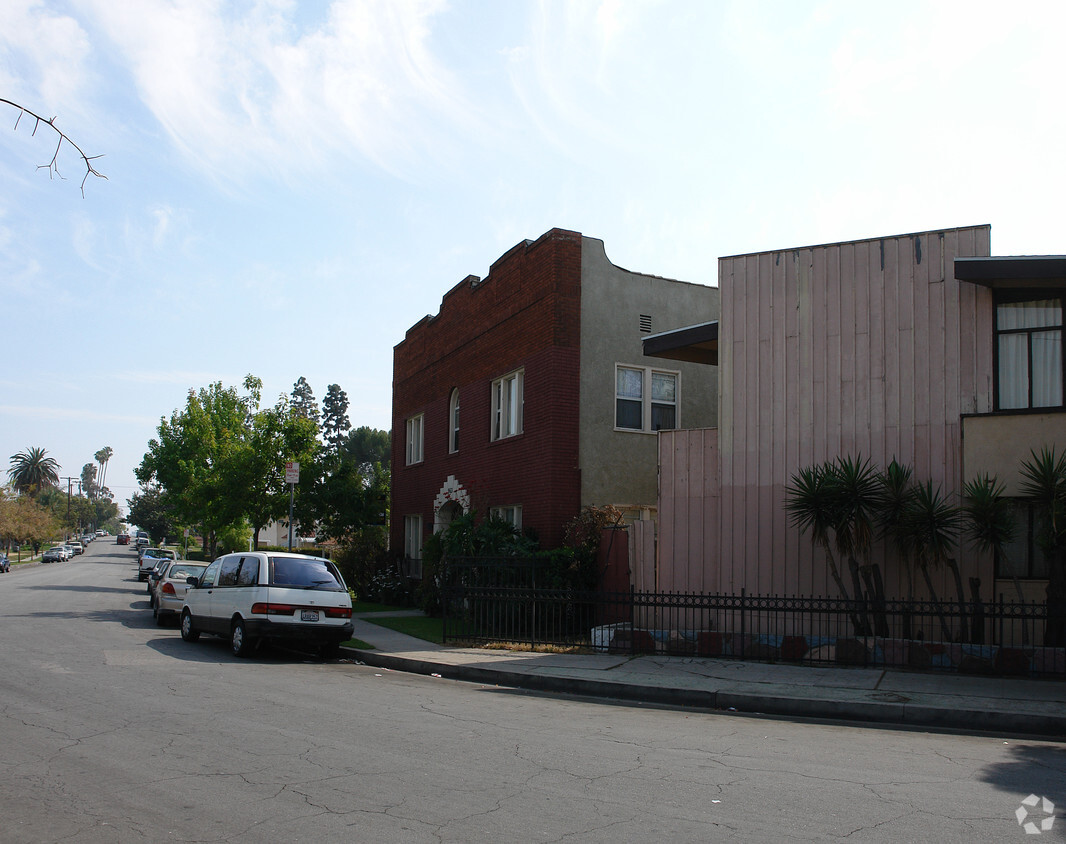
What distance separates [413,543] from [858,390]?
17.0 m

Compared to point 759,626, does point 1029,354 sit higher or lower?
higher

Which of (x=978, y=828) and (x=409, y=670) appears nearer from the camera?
(x=978, y=828)

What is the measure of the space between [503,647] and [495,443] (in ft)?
23.6

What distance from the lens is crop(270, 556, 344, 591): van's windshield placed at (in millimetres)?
14742

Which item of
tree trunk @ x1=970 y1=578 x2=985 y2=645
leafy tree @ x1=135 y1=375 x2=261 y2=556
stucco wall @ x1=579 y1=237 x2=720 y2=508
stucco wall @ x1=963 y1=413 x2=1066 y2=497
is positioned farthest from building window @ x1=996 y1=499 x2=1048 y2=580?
leafy tree @ x1=135 y1=375 x2=261 y2=556

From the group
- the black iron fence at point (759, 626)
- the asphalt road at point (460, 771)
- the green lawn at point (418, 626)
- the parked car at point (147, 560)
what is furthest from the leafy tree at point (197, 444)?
the asphalt road at point (460, 771)

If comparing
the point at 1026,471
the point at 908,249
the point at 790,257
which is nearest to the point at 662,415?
the point at 790,257

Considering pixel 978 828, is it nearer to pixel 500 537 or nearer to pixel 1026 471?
pixel 1026 471

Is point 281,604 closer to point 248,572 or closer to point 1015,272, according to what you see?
point 248,572


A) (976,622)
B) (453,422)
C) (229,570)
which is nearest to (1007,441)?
(976,622)

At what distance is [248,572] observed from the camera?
49.4ft

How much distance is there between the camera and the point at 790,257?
49.4 feet

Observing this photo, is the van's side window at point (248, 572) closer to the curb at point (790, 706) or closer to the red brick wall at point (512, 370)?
the curb at point (790, 706)

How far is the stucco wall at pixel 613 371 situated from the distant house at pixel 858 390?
3.44 m
